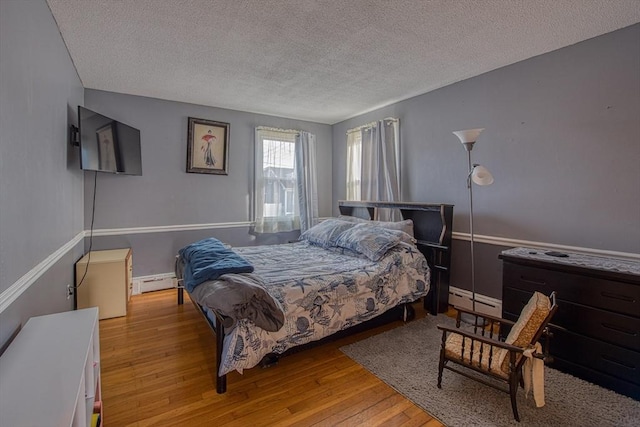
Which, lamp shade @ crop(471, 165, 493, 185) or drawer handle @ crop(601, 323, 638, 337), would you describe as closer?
drawer handle @ crop(601, 323, 638, 337)

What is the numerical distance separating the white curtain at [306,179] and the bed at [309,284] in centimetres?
102

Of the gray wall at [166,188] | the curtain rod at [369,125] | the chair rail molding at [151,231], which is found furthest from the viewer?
the curtain rod at [369,125]

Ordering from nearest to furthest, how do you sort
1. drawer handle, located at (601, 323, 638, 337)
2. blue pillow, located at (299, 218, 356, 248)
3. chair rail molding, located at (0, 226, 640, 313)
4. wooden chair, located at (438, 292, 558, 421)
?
chair rail molding, located at (0, 226, 640, 313) → wooden chair, located at (438, 292, 558, 421) → drawer handle, located at (601, 323, 638, 337) → blue pillow, located at (299, 218, 356, 248)

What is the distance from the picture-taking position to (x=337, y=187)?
515 cm

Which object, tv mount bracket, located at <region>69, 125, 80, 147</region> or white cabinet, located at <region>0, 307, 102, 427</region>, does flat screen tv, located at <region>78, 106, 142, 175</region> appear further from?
white cabinet, located at <region>0, 307, 102, 427</region>

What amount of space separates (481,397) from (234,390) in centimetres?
Answer: 156

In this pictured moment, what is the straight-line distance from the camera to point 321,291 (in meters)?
2.30

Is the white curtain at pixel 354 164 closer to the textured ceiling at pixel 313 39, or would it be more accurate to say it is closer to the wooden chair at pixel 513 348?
the textured ceiling at pixel 313 39

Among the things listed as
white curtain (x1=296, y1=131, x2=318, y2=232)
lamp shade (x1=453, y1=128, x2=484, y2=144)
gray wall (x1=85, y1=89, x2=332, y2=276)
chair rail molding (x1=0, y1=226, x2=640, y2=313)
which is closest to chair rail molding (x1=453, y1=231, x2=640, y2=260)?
chair rail molding (x1=0, y1=226, x2=640, y2=313)

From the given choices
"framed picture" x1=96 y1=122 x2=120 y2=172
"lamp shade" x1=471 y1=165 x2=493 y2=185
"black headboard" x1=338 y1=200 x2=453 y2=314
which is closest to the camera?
"lamp shade" x1=471 y1=165 x2=493 y2=185

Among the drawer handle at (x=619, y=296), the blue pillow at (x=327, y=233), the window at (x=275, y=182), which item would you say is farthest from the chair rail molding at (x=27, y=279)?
the drawer handle at (x=619, y=296)

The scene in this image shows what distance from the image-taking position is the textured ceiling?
198 cm

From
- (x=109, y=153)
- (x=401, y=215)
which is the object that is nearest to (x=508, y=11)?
(x=401, y=215)

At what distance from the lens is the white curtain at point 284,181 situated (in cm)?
456
